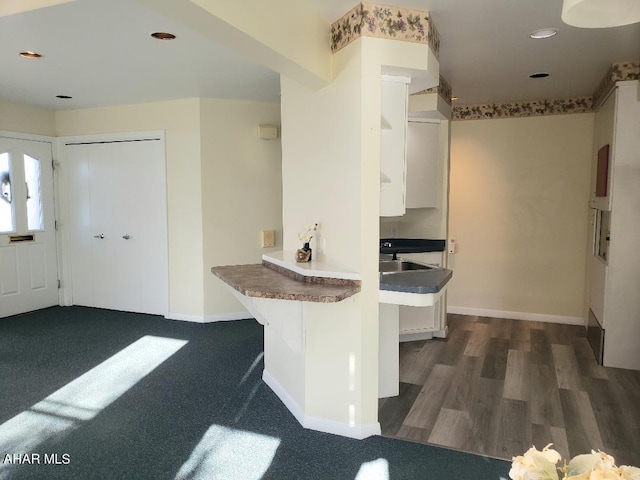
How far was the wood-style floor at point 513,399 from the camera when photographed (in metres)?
2.62

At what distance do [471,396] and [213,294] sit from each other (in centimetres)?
278

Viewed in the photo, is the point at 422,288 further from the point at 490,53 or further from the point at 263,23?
the point at 490,53

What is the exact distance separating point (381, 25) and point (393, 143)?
2.08ft

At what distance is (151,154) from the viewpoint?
5.08 m

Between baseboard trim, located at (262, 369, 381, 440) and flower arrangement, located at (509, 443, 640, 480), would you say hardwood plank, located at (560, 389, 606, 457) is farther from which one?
flower arrangement, located at (509, 443, 640, 480)

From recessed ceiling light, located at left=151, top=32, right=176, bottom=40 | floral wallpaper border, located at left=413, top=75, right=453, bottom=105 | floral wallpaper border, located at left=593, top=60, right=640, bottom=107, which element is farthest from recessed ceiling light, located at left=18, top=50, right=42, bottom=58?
floral wallpaper border, located at left=593, top=60, right=640, bottom=107

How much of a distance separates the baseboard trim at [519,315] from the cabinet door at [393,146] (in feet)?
9.75

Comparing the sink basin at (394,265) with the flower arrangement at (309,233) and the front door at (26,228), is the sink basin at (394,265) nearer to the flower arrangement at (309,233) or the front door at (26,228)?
the flower arrangement at (309,233)

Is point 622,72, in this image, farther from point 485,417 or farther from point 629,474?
point 629,474

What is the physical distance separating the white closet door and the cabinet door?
3.01 m

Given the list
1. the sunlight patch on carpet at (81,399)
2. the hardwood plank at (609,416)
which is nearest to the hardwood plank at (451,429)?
the hardwood plank at (609,416)

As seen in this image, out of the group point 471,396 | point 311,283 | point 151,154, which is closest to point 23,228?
point 151,154

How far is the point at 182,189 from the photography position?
4949 millimetres

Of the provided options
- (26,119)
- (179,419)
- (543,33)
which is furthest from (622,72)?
(26,119)
